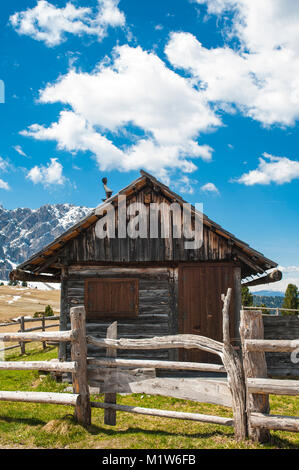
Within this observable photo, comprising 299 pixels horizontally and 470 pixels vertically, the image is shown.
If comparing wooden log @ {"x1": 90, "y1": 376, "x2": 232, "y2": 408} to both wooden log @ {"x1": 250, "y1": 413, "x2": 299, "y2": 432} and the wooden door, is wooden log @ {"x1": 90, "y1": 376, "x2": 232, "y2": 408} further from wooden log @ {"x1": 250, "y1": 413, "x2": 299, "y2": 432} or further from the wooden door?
the wooden door

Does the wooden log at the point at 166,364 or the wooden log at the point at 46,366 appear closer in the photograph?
the wooden log at the point at 166,364

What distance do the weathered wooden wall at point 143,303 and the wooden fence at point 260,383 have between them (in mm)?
5494

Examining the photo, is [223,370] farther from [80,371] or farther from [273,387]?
[80,371]

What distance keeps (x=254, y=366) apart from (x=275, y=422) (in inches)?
29.6

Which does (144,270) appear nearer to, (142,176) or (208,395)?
(142,176)

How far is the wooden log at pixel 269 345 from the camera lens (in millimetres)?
4927

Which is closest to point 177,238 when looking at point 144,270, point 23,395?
point 144,270

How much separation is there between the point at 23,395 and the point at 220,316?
6.04 meters

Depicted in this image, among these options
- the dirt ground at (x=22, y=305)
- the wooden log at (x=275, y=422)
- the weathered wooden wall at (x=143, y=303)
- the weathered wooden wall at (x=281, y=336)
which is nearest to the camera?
the wooden log at (x=275, y=422)

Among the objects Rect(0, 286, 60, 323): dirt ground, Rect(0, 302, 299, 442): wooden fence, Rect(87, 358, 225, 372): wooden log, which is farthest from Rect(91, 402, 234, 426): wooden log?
Rect(0, 286, 60, 323): dirt ground

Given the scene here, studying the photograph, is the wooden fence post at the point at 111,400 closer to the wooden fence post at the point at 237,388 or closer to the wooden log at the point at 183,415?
the wooden log at the point at 183,415

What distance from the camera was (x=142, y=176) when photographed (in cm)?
1110

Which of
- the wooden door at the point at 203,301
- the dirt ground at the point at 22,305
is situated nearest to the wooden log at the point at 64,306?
the wooden door at the point at 203,301

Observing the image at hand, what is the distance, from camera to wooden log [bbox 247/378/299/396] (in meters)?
4.85
